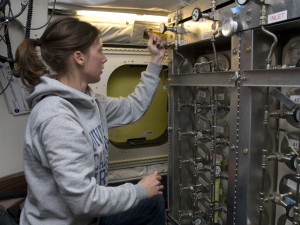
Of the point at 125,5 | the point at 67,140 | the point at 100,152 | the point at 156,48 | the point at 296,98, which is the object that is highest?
the point at 125,5

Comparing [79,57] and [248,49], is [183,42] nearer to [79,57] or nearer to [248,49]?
[248,49]

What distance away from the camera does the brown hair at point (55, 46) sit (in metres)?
1.28

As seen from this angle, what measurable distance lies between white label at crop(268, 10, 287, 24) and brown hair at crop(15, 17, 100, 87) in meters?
0.79

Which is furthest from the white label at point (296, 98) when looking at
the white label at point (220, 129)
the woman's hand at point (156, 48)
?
the woman's hand at point (156, 48)

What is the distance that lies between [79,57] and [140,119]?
1.55 meters

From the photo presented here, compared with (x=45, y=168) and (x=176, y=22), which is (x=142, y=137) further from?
(x=45, y=168)

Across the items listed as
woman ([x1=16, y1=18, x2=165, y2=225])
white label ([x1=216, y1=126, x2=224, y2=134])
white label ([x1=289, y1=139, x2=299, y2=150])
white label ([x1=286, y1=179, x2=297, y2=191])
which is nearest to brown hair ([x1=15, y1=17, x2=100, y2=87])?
woman ([x1=16, y1=18, x2=165, y2=225])

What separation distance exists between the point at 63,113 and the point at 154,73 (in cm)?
81

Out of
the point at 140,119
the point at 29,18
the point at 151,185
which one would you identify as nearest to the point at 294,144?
the point at 151,185

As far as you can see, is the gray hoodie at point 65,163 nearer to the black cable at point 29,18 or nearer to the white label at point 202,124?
the white label at point 202,124

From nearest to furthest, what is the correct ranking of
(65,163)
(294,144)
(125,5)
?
(65,163) → (294,144) → (125,5)

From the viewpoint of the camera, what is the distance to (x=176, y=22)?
1.88 m

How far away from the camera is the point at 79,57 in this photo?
1321mm

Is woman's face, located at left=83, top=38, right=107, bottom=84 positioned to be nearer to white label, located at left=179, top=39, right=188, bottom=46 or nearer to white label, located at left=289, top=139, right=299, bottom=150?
white label, located at left=179, top=39, right=188, bottom=46
